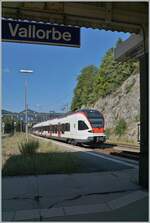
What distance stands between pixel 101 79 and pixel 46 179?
54.0 meters

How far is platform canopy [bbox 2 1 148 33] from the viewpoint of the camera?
9.22 m

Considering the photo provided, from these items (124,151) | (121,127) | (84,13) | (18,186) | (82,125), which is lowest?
(124,151)

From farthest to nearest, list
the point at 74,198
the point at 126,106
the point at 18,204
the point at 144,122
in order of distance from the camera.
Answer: the point at 126,106 < the point at 144,122 < the point at 74,198 < the point at 18,204

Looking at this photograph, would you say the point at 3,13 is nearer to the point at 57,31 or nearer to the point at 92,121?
the point at 57,31

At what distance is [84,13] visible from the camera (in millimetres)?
9438

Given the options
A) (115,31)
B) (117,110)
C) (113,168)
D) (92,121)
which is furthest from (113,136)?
(115,31)

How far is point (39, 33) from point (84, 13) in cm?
122

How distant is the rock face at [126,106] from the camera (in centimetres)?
4144

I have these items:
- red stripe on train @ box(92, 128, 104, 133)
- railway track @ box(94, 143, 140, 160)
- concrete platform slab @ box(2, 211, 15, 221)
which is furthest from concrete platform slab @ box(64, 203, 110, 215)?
red stripe on train @ box(92, 128, 104, 133)

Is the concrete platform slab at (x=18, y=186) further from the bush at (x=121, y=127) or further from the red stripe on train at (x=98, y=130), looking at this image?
the bush at (x=121, y=127)

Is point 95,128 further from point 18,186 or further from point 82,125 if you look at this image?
point 18,186

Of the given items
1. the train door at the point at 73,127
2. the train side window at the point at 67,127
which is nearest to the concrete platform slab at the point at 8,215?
the train door at the point at 73,127

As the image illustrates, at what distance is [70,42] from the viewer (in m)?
9.23

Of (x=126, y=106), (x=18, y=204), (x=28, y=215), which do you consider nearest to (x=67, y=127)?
(x=126, y=106)
